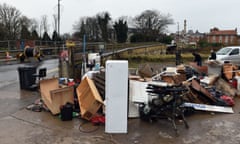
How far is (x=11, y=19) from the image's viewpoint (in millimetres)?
37750

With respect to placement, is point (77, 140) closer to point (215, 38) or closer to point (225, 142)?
point (225, 142)

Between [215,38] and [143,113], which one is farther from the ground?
[215,38]

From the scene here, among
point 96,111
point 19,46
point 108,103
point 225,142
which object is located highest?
point 19,46

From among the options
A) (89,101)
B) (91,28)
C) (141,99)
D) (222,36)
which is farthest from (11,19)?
(222,36)

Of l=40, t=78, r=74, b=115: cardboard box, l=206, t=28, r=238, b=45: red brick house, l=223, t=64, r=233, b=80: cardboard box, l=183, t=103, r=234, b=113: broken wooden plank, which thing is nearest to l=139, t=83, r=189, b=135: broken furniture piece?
l=183, t=103, r=234, b=113: broken wooden plank

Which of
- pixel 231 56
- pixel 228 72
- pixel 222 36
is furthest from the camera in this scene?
pixel 222 36

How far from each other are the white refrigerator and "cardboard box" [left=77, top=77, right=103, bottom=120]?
724mm

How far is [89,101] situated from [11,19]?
37107 mm

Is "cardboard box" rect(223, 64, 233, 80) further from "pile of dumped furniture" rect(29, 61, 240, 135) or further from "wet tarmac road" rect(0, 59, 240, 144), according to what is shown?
"wet tarmac road" rect(0, 59, 240, 144)

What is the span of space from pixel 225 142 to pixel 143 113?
186cm

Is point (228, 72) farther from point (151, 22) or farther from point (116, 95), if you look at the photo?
point (151, 22)

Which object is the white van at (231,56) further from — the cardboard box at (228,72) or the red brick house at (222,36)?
the red brick house at (222,36)

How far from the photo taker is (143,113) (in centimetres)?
566

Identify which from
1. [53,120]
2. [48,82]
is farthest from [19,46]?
[53,120]
